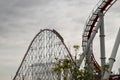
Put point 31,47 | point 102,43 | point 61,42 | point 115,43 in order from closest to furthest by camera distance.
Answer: point 115,43, point 102,43, point 61,42, point 31,47

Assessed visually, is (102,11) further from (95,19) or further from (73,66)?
(73,66)

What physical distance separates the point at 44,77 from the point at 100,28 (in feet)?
51.5

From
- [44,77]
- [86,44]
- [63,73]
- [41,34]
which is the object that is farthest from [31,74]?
[63,73]

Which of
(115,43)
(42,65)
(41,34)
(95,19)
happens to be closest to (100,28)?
(95,19)


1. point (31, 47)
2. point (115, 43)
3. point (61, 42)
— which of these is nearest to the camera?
point (115, 43)

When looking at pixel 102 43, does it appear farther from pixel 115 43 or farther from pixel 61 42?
pixel 61 42

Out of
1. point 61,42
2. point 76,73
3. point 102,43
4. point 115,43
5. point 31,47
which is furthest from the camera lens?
point 31,47

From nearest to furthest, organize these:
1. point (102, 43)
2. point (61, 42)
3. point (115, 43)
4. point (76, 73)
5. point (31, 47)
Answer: point (76, 73) → point (115, 43) → point (102, 43) → point (61, 42) → point (31, 47)

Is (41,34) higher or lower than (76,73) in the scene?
higher

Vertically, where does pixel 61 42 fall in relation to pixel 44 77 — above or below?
above

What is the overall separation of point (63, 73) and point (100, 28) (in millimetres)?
13483

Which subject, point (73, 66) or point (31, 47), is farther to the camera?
point (31, 47)

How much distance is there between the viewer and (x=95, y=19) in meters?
32.6

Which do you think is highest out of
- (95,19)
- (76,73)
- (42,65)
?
(95,19)
